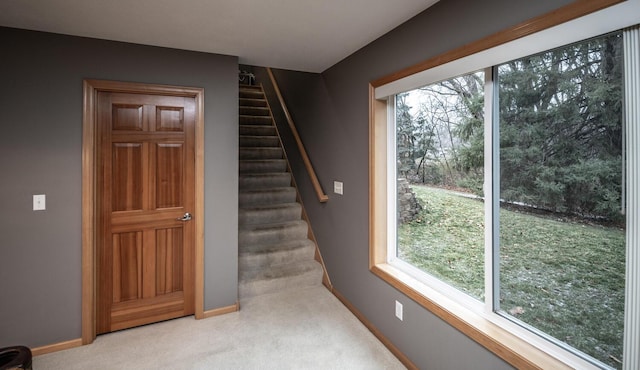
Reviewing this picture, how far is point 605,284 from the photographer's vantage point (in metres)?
1.18

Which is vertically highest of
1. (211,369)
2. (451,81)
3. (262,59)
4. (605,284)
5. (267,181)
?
(262,59)

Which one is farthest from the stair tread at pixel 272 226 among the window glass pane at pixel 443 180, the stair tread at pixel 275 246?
the window glass pane at pixel 443 180

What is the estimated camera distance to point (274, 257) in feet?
11.1

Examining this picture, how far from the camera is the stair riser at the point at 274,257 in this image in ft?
10.7

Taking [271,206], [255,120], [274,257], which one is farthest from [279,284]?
[255,120]

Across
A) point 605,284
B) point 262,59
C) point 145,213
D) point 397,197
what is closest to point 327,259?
point 397,197

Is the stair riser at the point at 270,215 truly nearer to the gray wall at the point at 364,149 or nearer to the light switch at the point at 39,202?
the gray wall at the point at 364,149

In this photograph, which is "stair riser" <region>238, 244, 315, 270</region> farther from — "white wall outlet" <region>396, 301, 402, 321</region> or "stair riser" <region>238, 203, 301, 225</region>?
"white wall outlet" <region>396, 301, 402, 321</region>

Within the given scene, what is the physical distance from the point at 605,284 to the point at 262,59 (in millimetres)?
2810

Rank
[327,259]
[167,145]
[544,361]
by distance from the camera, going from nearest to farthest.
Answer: [544,361] → [167,145] → [327,259]

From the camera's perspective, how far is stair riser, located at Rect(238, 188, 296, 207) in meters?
3.88

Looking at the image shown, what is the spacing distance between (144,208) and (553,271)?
281 centimetres

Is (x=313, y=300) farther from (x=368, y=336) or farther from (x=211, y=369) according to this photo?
(x=211, y=369)

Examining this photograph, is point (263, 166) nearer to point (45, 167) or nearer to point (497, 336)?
point (45, 167)
